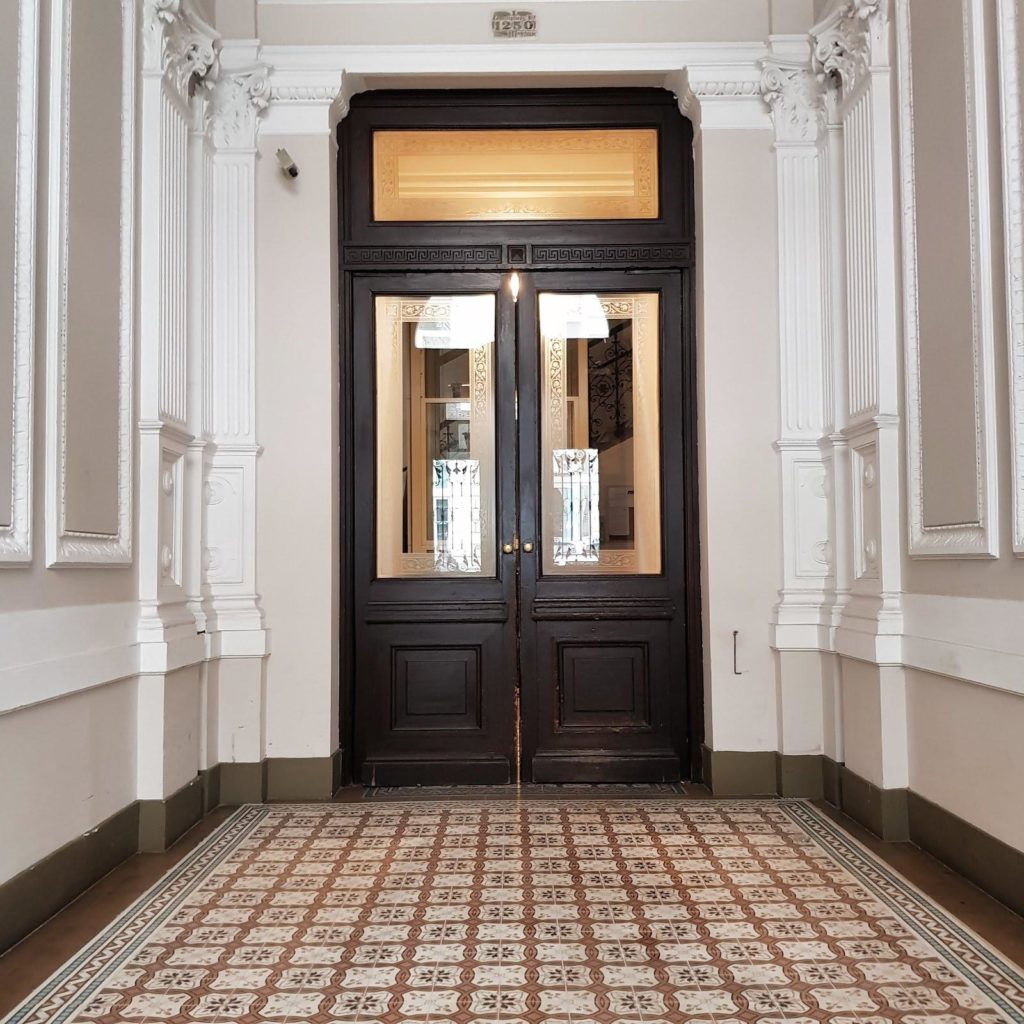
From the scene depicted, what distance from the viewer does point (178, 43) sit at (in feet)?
14.1

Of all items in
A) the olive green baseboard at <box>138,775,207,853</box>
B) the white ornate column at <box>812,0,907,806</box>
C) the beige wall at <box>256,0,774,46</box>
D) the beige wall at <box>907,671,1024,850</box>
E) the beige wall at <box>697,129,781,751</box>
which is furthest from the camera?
the beige wall at <box>256,0,774,46</box>

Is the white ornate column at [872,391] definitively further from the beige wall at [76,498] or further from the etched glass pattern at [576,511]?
the beige wall at [76,498]

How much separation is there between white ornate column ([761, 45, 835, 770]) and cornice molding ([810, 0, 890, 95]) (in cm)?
23

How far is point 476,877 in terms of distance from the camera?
3502mm

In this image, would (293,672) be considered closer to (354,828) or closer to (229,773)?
(229,773)

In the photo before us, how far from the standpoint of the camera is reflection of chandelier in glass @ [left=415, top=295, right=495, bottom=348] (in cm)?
516

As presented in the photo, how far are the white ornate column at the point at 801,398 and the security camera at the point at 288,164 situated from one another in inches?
88.2

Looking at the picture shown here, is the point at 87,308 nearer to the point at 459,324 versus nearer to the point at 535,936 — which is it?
the point at 459,324

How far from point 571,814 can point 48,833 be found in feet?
6.89

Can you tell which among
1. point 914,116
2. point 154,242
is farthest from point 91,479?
point 914,116

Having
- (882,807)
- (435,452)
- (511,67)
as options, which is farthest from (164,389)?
(882,807)

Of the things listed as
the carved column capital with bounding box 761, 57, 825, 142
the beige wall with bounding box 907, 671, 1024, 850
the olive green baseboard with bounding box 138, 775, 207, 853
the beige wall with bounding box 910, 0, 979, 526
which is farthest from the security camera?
the beige wall with bounding box 907, 671, 1024, 850

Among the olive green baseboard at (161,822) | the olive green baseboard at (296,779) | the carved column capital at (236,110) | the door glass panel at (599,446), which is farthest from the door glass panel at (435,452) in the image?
the olive green baseboard at (161,822)

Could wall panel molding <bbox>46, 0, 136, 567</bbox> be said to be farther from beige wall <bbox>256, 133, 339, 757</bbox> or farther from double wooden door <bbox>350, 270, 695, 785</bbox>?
double wooden door <bbox>350, 270, 695, 785</bbox>
